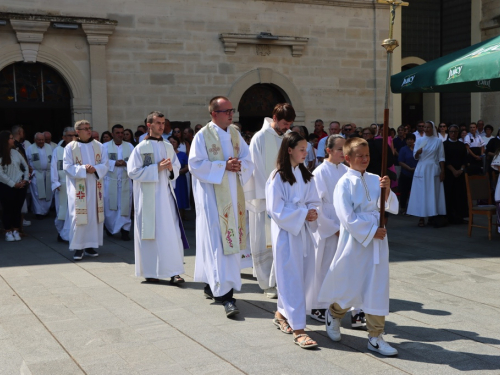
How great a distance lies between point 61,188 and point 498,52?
22.7 feet

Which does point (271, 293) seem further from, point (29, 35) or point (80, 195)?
point (29, 35)

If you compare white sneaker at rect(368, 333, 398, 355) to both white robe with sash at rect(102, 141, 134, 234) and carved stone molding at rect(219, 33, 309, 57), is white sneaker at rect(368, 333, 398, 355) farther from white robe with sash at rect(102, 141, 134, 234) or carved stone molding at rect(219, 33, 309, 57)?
carved stone molding at rect(219, 33, 309, 57)

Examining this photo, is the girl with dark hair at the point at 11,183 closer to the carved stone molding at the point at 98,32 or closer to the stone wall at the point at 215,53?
the stone wall at the point at 215,53

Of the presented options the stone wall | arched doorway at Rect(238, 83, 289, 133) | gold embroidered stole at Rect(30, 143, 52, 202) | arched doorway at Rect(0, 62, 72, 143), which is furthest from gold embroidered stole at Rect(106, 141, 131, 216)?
arched doorway at Rect(238, 83, 289, 133)

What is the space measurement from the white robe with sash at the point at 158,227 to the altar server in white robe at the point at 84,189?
1.75 metres

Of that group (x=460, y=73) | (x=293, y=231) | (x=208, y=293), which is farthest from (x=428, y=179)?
(x=293, y=231)

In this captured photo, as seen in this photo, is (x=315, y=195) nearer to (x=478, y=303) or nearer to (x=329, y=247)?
(x=329, y=247)

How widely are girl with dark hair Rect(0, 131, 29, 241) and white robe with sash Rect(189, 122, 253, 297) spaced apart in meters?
5.33

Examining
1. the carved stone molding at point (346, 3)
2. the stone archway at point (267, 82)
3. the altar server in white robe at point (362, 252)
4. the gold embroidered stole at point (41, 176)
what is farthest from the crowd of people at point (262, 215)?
the carved stone molding at point (346, 3)

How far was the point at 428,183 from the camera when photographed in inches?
457

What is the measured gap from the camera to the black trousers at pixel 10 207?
10.7 meters

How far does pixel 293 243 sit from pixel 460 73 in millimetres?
4328

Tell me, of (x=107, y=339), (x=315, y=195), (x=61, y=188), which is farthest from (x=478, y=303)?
(x=61, y=188)

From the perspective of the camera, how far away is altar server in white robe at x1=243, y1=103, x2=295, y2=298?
6465 millimetres
